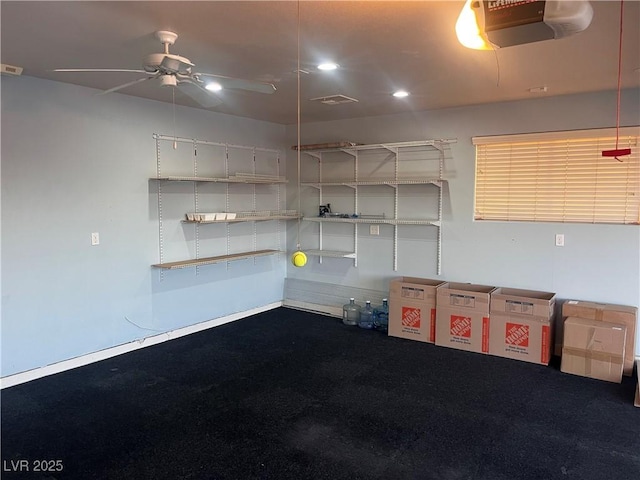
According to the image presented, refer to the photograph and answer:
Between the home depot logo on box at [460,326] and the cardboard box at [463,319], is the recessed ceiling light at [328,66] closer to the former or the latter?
the cardboard box at [463,319]

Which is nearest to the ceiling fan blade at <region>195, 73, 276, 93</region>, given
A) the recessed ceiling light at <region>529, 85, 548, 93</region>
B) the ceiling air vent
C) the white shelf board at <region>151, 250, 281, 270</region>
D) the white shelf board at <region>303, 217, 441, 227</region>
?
the ceiling air vent

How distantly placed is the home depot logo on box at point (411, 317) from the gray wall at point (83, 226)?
91.7 inches

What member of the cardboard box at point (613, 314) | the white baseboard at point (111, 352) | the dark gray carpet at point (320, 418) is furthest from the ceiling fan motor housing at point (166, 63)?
the cardboard box at point (613, 314)

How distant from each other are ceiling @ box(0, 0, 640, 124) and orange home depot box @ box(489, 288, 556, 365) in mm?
1938

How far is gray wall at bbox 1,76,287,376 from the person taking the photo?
3.67m

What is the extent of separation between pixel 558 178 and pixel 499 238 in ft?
2.64

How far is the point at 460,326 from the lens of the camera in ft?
15.0

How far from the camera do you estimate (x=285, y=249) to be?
6.38 metres

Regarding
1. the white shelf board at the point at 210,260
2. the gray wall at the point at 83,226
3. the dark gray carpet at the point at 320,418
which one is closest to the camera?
the dark gray carpet at the point at 320,418

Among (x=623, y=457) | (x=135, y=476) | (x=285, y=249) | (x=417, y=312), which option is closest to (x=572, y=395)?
(x=623, y=457)

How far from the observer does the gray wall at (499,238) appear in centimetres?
415

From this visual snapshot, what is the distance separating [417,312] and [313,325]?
4.25 ft

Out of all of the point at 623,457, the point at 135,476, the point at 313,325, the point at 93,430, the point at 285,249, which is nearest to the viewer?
the point at 135,476

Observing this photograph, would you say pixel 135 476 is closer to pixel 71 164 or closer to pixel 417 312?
pixel 71 164
